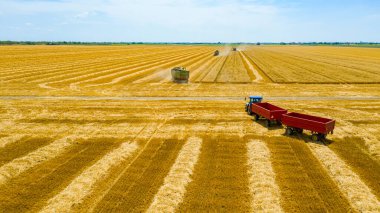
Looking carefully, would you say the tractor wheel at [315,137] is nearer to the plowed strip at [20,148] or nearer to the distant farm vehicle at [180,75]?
the plowed strip at [20,148]

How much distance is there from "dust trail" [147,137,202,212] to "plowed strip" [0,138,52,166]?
7960 mm

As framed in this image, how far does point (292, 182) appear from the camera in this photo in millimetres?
13102

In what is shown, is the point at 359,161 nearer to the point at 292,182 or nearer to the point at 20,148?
the point at 292,182

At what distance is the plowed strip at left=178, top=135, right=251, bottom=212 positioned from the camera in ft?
37.3

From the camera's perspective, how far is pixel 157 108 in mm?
26484

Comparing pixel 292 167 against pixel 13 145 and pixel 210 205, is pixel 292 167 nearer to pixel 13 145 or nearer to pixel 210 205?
pixel 210 205

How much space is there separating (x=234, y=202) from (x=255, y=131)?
356 inches

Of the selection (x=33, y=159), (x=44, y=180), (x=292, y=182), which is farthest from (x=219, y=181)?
(x=33, y=159)

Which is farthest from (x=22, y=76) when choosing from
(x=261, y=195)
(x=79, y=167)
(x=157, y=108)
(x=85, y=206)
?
(x=261, y=195)

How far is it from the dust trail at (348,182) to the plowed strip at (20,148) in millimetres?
14891

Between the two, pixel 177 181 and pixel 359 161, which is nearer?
pixel 177 181

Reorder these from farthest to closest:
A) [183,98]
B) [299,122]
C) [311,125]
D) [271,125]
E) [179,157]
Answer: [183,98] → [271,125] → [299,122] → [311,125] → [179,157]

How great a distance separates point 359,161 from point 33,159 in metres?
15.9

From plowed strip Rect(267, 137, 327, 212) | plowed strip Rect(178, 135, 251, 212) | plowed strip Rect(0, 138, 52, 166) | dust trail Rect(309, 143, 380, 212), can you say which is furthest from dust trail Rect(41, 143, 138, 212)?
dust trail Rect(309, 143, 380, 212)
